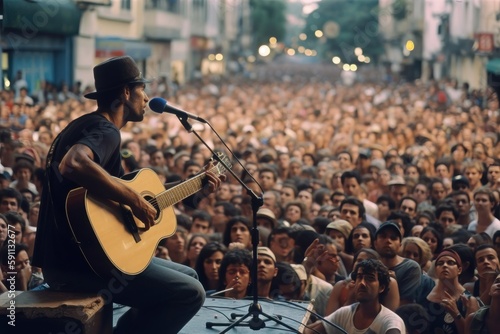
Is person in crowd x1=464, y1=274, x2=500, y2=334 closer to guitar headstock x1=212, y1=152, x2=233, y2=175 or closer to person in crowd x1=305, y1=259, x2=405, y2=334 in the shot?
person in crowd x1=305, y1=259, x2=405, y2=334

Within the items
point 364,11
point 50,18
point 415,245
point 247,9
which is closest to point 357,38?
point 364,11

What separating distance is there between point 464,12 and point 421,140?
114 ft

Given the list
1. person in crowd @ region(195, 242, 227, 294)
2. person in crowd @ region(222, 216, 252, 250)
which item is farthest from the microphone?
person in crowd @ region(222, 216, 252, 250)

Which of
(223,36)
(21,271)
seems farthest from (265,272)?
(223,36)

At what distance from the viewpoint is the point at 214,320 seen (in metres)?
6.42

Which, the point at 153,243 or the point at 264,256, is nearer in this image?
the point at 153,243

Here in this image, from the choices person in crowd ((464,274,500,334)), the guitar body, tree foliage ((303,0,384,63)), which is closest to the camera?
the guitar body

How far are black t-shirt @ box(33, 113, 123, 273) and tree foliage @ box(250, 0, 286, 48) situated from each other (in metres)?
98.4

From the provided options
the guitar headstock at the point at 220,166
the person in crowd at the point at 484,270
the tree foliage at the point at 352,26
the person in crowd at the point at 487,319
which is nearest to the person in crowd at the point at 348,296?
the person in crowd at the point at 487,319

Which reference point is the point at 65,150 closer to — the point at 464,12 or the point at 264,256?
the point at 264,256

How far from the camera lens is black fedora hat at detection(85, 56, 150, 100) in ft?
18.0

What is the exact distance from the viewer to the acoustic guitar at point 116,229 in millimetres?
5086

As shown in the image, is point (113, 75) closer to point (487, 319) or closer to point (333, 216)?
point (487, 319)

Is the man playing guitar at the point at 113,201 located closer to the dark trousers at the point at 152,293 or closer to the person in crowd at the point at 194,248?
the dark trousers at the point at 152,293
